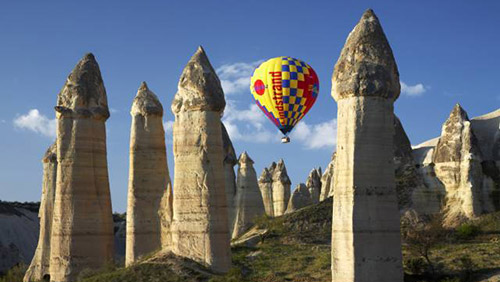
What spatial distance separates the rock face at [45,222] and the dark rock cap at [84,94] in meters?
7.39

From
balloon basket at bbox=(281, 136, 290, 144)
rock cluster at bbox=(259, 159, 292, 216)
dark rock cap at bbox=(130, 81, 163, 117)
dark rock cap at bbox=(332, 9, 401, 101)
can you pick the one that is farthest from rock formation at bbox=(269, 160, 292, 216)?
dark rock cap at bbox=(332, 9, 401, 101)

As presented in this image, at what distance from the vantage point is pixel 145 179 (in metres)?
25.2

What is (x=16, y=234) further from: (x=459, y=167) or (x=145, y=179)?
(x=459, y=167)

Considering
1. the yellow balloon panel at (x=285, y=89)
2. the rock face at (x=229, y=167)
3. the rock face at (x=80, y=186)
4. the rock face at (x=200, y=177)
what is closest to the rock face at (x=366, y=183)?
the rock face at (x=200, y=177)

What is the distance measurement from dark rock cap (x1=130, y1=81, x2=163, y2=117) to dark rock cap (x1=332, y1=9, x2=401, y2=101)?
9.92 m

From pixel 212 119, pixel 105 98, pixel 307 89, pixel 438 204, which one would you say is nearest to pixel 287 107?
pixel 307 89

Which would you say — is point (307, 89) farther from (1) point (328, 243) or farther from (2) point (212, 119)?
(2) point (212, 119)

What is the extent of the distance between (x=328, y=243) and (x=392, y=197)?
55.3 ft

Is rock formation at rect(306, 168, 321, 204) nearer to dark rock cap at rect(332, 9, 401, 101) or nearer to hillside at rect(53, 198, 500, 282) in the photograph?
hillside at rect(53, 198, 500, 282)

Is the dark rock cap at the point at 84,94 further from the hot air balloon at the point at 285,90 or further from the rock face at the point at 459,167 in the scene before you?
the rock face at the point at 459,167

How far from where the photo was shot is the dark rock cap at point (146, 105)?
2575 centimetres

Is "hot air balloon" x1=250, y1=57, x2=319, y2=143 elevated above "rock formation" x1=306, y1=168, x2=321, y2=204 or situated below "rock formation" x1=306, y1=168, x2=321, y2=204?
above

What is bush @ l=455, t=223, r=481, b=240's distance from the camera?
28906 mm

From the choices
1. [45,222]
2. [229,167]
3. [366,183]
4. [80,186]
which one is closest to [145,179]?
[80,186]
